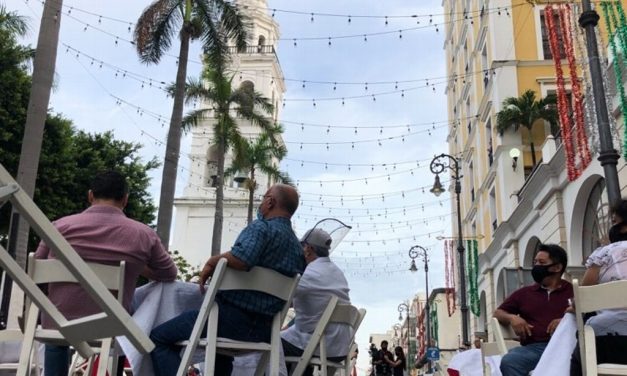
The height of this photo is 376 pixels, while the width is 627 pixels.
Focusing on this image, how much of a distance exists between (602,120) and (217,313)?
6.79 metres

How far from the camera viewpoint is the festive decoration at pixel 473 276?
28.0m

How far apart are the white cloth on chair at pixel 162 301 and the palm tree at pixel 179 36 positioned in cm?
1291

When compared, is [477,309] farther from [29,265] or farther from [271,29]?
[271,29]

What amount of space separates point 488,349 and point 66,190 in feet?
63.8

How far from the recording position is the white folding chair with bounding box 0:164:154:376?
2094mm

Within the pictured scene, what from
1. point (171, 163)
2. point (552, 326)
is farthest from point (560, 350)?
point (171, 163)

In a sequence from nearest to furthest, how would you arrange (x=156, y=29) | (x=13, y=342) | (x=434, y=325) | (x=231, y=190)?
(x=13, y=342) < (x=156, y=29) < (x=231, y=190) < (x=434, y=325)

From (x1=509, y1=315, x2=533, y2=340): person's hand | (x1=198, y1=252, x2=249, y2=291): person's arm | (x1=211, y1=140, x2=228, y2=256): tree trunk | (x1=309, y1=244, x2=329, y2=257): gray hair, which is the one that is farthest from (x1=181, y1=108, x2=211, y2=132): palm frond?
(x1=198, y1=252, x2=249, y2=291): person's arm

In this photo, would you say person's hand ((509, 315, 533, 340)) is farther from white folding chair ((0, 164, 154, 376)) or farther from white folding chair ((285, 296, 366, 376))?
white folding chair ((0, 164, 154, 376))

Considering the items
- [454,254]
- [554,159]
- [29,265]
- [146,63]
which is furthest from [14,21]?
[454,254]

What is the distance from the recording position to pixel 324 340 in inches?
184

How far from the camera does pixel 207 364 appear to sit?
342 centimetres

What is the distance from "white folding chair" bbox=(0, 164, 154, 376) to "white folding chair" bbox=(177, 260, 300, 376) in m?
1.06

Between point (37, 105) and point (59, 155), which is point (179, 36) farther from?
point (37, 105)
